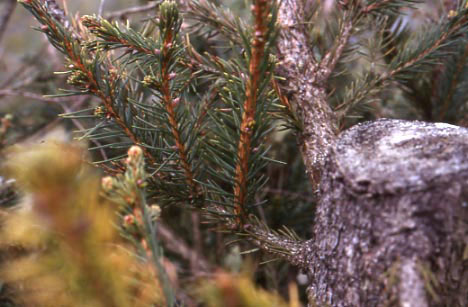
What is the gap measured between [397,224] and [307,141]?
0.29 m

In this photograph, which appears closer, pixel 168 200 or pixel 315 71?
pixel 168 200

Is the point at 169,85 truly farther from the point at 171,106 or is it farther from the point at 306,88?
the point at 306,88

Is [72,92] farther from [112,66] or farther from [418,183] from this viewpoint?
[418,183]

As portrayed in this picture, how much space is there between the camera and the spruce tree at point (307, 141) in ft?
1.65

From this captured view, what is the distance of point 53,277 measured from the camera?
37cm

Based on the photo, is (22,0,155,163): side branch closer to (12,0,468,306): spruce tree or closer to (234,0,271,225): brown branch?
(12,0,468,306): spruce tree

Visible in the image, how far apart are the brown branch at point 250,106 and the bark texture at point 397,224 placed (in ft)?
0.38

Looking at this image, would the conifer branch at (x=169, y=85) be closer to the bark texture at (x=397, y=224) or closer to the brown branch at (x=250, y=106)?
the brown branch at (x=250, y=106)

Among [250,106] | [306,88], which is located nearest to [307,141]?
[306,88]

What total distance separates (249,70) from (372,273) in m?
0.28

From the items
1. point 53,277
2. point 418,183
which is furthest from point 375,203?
point 53,277

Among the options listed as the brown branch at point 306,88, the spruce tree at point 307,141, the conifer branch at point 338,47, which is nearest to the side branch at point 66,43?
the spruce tree at point 307,141

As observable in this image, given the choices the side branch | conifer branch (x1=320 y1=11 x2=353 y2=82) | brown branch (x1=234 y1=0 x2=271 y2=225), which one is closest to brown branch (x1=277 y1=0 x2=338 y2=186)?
conifer branch (x1=320 y1=11 x2=353 y2=82)

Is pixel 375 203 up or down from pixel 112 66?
down
